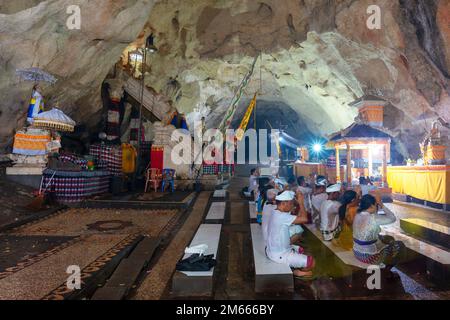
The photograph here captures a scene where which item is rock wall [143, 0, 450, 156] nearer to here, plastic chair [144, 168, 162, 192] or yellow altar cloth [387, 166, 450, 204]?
yellow altar cloth [387, 166, 450, 204]

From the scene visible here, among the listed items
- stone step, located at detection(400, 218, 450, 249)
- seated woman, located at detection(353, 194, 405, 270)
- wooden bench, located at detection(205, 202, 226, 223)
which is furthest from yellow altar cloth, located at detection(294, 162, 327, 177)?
seated woman, located at detection(353, 194, 405, 270)

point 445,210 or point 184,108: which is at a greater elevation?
point 184,108

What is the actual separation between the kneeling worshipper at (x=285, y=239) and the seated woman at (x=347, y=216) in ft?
3.24

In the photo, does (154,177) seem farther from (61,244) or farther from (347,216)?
(347,216)

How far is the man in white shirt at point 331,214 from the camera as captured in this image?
4094 mm

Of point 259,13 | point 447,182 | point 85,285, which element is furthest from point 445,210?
point 259,13

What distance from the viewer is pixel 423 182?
25.2ft

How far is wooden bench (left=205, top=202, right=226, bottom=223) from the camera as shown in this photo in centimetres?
664

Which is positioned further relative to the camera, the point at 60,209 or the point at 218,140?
the point at 218,140

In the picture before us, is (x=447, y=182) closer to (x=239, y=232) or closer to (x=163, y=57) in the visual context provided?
(x=239, y=232)

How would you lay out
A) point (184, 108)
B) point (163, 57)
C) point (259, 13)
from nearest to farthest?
point (259, 13) → point (163, 57) → point (184, 108)
